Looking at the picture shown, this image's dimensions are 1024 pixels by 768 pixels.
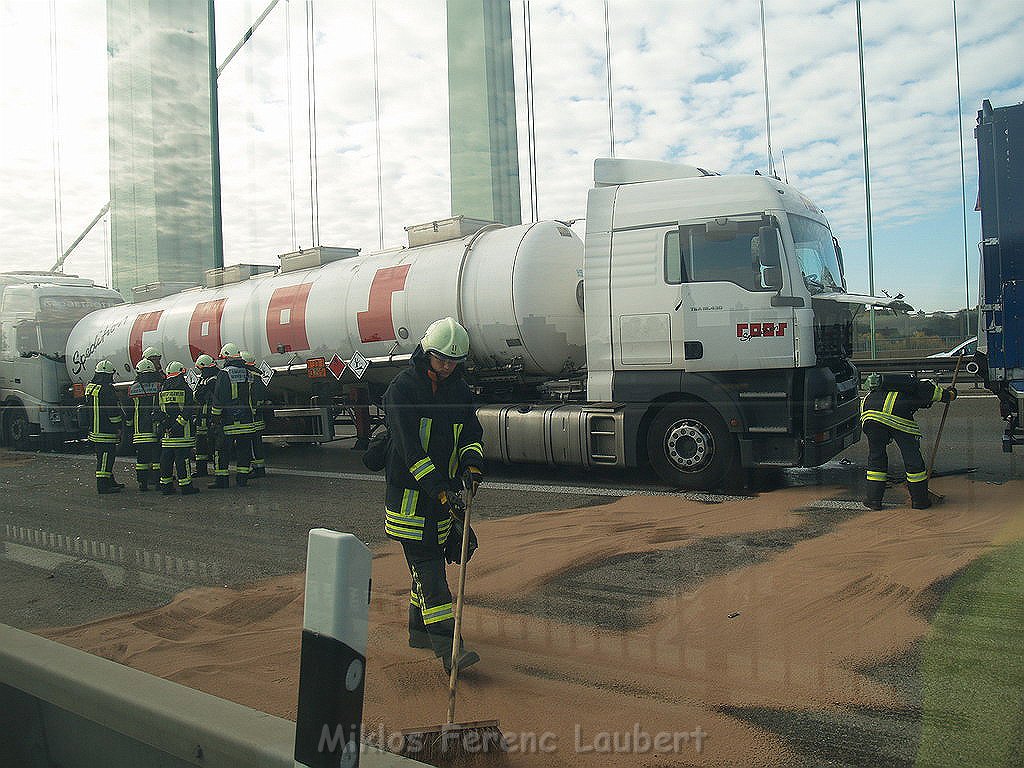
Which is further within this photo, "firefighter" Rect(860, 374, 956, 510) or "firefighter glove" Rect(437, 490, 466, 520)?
"firefighter" Rect(860, 374, 956, 510)

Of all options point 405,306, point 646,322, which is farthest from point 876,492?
point 405,306

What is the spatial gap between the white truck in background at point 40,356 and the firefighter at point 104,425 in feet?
2.86

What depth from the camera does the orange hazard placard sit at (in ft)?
38.4

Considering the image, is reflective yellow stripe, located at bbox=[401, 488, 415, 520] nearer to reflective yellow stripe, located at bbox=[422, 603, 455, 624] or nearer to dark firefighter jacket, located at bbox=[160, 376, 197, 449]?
reflective yellow stripe, located at bbox=[422, 603, 455, 624]

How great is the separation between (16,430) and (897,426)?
410 inches

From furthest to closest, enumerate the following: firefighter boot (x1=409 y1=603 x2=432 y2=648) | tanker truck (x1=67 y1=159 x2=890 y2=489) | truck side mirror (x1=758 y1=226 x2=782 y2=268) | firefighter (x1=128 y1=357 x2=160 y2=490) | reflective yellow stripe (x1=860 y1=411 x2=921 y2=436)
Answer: firefighter (x1=128 y1=357 x2=160 y2=490) < tanker truck (x1=67 y1=159 x2=890 y2=489) < truck side mirror (x1=758 y1=226 x2=782 y2=268) < reflective yellow stripe (x1=860 y1=411 x2=921 y2=436) < firefighter boot (x1=409 y1=603 x2=432 y2=648)

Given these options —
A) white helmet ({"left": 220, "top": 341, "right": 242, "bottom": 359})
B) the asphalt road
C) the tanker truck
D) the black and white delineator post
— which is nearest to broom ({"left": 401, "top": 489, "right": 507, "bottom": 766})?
the black and white delineator post

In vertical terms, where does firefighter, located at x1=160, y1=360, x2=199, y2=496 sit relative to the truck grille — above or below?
below

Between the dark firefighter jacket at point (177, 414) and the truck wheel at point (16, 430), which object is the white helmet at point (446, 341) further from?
the truck wheel at point (16, 430)

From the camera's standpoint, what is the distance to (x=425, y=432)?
398 cm

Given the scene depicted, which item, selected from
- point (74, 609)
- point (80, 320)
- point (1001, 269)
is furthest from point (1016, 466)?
point (80, 320)

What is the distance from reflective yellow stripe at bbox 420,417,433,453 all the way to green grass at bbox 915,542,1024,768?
7.58 feet

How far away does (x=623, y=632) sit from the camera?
442cm

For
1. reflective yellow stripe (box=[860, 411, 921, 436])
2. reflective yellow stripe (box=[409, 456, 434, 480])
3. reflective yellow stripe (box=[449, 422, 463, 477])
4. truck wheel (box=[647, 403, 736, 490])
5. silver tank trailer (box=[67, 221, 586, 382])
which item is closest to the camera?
reflective yellow stripe (box=[409, 456, 434, 480])
